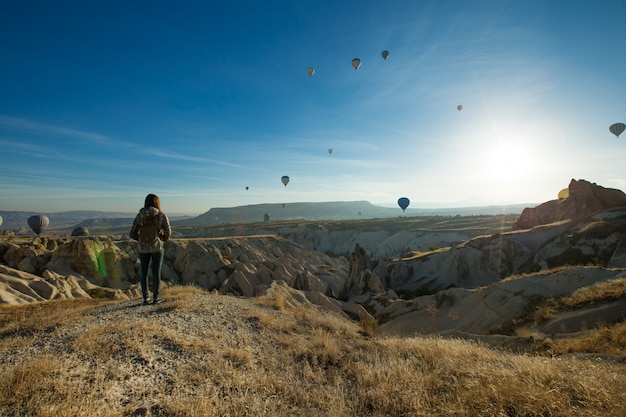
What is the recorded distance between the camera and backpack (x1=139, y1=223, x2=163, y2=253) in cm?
777

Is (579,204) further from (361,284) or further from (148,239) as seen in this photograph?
(148,239)

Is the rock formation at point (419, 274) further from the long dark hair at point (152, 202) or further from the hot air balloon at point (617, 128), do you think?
the hot air balloon at point (617, 128)

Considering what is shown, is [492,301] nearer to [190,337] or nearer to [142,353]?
[190,337]

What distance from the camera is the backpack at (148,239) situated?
7.77 meters

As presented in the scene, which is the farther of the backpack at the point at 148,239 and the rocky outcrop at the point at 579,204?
the rocky outcrop at the point at 579,204

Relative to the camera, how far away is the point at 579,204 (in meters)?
36.8

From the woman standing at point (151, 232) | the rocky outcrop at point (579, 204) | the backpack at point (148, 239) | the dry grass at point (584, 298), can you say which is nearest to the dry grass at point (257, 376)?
the woman standing at point (151, 232)

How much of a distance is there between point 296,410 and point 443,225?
307 feet

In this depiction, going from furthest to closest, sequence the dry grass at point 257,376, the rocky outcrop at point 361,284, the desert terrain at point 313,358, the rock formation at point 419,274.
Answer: the rocky outcrop at point 361,284, the rock formation at point 419,274, the desert terrain at point 313,358, the dry grass at point 257,376

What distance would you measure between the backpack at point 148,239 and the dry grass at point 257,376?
164cm

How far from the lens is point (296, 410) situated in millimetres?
4262

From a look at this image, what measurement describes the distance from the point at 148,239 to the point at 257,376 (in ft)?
15.5

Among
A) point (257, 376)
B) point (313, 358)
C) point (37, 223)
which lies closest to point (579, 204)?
point (313, 358)

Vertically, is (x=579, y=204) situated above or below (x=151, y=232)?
above
